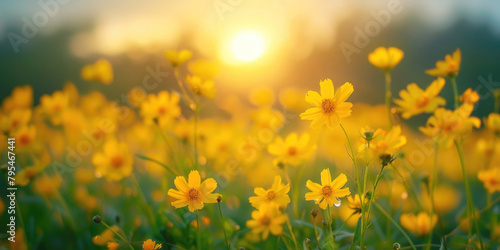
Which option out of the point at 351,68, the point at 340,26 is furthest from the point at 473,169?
the point at 340,26

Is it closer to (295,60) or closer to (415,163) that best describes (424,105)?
(415,163)

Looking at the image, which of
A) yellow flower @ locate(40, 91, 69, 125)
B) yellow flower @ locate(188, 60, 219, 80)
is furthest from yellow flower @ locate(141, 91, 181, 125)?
yellow flower @ locate(40, 91, 69, 125)

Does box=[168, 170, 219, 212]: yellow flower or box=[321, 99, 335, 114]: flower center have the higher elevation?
box=[321, 99, 335, 114]: flower center

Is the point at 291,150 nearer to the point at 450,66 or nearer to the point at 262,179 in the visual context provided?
the point at 450,66

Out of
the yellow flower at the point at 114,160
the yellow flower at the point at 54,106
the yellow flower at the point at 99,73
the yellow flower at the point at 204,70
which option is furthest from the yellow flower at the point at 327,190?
the yellow flower at the point at 54,106

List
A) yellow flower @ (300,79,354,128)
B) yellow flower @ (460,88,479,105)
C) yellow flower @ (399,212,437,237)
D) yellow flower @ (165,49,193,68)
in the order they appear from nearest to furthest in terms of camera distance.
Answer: yellow flower @ (300,79,354,128), yellow flower @ (460,88,479,105), yellow flower @ (399,212,437,237), yellow flower @ (165,49,193,68)

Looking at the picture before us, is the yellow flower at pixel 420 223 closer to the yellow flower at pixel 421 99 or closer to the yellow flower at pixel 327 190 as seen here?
the yellow flower at pixel 421 99

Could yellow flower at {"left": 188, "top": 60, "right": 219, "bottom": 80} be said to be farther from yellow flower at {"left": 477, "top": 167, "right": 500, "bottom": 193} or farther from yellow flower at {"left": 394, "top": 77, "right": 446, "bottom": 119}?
yellow flower at {"left": 477, "top": 167, "right": 500, "bottom": 193}
